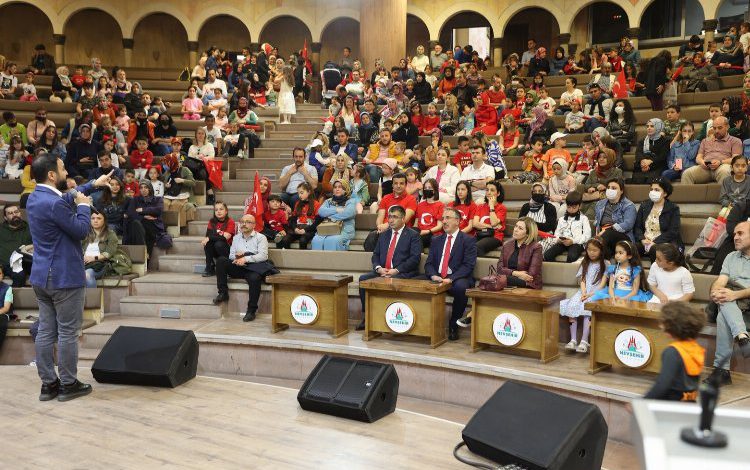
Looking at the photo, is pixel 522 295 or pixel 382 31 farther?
pixel 382 31

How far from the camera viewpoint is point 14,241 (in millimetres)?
6730

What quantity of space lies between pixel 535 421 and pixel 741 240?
229 centimetres

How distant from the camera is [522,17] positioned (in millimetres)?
18172

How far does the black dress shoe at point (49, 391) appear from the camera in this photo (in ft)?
14.4

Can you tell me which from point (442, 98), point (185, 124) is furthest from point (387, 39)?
point (185, 124)

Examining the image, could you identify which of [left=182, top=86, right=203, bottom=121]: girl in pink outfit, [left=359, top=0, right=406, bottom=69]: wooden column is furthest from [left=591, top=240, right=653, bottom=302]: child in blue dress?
[left=359, top=0, right=406, bottom=69]: wooden column

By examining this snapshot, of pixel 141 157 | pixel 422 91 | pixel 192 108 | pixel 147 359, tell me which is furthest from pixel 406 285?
pixel 192 108

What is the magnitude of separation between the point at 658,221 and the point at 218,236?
3865 mm

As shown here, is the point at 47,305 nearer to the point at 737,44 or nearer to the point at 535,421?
the point at 535,421

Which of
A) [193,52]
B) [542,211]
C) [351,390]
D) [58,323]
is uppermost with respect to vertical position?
[193,52]

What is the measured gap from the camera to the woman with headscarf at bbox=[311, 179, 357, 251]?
6949 mm

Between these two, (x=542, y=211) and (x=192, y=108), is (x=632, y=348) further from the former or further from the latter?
(x=192, y=108)

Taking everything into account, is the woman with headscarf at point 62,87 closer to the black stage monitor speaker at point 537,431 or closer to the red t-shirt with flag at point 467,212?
the red t-shirt with flag at point 467,212

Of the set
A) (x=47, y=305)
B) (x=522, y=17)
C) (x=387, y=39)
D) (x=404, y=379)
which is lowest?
(x=404, y=379)
